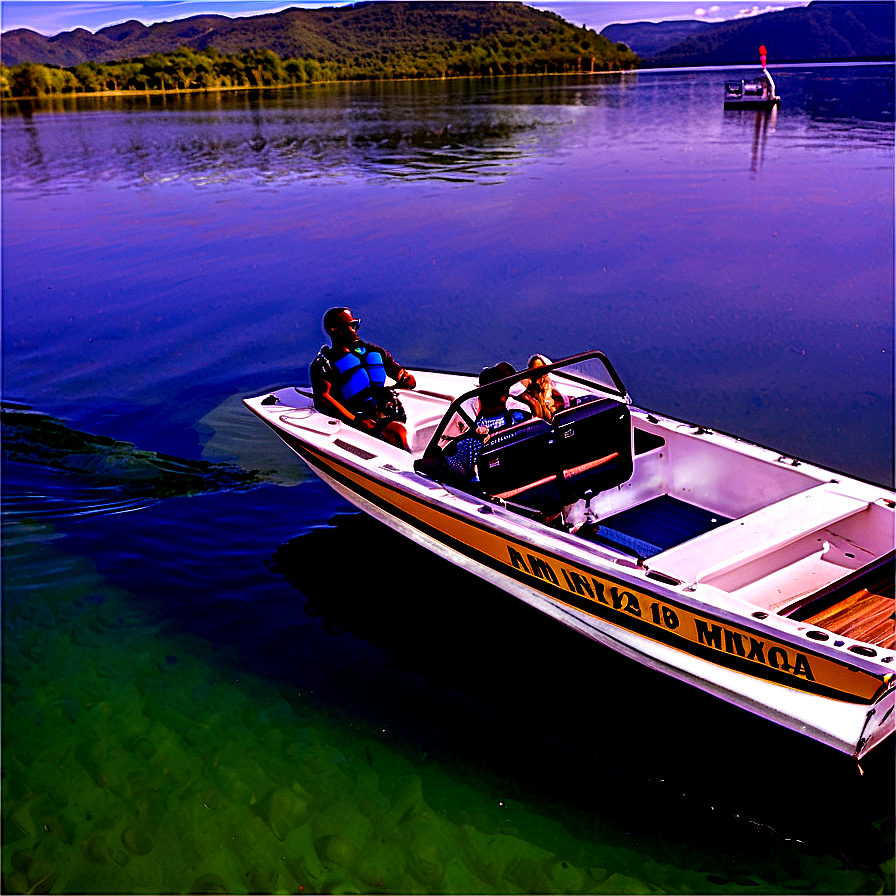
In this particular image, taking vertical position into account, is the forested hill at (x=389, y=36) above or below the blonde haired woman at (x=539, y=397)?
above

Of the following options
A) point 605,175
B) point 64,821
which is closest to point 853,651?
point 64,821

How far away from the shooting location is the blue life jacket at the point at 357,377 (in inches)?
309

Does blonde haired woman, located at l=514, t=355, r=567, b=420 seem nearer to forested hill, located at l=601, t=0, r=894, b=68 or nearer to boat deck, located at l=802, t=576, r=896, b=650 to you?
boat deck, located at l=802, t=576, r=896, b=650

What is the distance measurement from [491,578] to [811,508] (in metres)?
2.26

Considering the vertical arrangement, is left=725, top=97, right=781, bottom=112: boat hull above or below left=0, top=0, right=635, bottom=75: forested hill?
below

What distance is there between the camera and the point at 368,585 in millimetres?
7449

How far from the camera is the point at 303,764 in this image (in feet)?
18.2

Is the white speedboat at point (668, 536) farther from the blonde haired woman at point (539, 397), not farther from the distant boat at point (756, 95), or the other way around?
the distant boat at point (756, 95)

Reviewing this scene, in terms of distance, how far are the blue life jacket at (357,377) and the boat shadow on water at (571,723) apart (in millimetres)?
1600

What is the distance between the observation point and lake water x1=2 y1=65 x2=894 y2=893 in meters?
4.99

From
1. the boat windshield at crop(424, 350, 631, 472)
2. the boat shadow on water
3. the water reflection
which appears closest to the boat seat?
the boat windshield at crop(424, 350, 631, 472)

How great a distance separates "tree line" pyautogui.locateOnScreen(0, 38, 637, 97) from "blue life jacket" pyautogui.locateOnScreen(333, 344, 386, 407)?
293ft

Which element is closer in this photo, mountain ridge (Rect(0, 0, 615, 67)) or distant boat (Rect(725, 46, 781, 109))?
distant boat (Rect(725, 46, 781, 109))

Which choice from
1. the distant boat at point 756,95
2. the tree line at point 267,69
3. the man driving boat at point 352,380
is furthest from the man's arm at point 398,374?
the tree line at point 267,69
